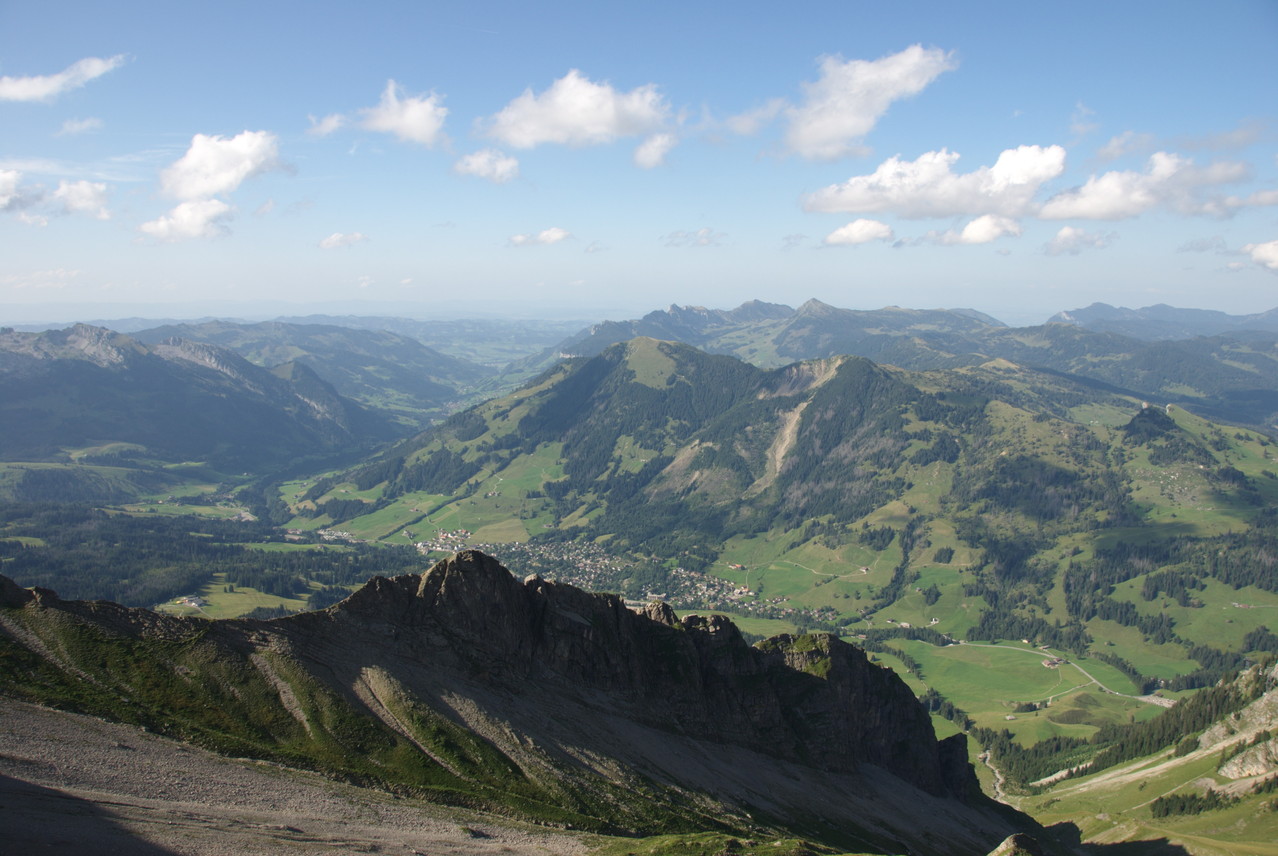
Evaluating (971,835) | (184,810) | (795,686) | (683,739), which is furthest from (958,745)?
(184,810)

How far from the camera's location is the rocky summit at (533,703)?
73.1m

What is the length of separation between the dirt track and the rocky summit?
3201 mm

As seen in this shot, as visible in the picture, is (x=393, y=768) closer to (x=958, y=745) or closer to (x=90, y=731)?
(x=90, y=731)

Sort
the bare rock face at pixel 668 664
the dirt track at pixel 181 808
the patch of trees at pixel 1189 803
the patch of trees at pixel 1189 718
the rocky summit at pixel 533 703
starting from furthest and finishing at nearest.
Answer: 1. the patch of trees at pixel 1189 718
2. the patch of trees at pixel 1189 803
3. the bare rock face at pixel 668 664
4. the rocky summit at pixel 533 703
5. the dirt track at pixel 181 808

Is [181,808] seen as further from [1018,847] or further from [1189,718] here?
[1189,718]

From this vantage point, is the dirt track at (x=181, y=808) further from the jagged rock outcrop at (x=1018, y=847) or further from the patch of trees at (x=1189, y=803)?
the patch of trees at (x=1189, y=803)

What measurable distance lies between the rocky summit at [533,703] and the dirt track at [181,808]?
3.20 m

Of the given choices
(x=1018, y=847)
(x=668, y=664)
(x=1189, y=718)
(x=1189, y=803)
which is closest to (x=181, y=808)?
(x=668, y=664)

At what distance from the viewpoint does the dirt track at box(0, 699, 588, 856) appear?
5112 centimetres

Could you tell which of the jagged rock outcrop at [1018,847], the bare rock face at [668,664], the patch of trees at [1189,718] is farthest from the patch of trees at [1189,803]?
the jagged rock outcrop at [1018,847]

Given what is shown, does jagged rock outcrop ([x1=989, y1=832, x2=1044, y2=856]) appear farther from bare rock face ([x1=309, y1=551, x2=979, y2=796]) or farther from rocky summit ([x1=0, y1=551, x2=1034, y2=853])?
bare rock face ([x1=309, y1=551, x2=979, y2=796])

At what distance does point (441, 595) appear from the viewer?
322ft

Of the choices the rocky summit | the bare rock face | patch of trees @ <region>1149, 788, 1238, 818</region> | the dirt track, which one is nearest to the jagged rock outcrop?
the rocky summit

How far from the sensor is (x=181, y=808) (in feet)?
189
